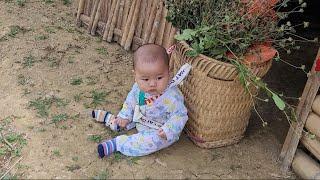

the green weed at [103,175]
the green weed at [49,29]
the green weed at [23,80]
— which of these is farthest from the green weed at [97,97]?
the green weed at [49,29]

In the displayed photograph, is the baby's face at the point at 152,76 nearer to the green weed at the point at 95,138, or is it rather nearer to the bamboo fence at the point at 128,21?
the green weed at the point at 95,138

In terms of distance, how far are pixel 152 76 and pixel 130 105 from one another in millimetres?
393

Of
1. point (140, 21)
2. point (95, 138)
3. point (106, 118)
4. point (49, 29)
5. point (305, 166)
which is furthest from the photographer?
point (49, 29)

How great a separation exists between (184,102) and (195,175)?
1.87ft

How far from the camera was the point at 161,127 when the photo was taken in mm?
3326

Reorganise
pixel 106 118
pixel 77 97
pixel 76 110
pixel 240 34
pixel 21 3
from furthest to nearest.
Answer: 1. pixel 21 3
2. pixel 77 97
3. pixel 76 110
4. pixel 106 118
5. pixel 240 34

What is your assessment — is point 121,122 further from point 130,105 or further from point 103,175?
point 103,175

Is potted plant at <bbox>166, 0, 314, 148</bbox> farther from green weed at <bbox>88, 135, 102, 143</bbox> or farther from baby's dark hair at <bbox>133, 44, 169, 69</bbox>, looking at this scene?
green weed at <bbox>88, 135, 102, 143</bbox>

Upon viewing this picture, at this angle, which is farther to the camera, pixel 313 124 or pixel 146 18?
pixel 146 18

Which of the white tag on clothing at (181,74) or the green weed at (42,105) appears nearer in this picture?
the white tag on clothing at (181,74)

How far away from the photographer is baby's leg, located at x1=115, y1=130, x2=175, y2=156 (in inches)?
131

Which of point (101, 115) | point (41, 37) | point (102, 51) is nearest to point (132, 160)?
point (101, 115)

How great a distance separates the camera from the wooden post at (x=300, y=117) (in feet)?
10.5

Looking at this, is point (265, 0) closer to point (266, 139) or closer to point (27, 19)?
point (266, 139)
